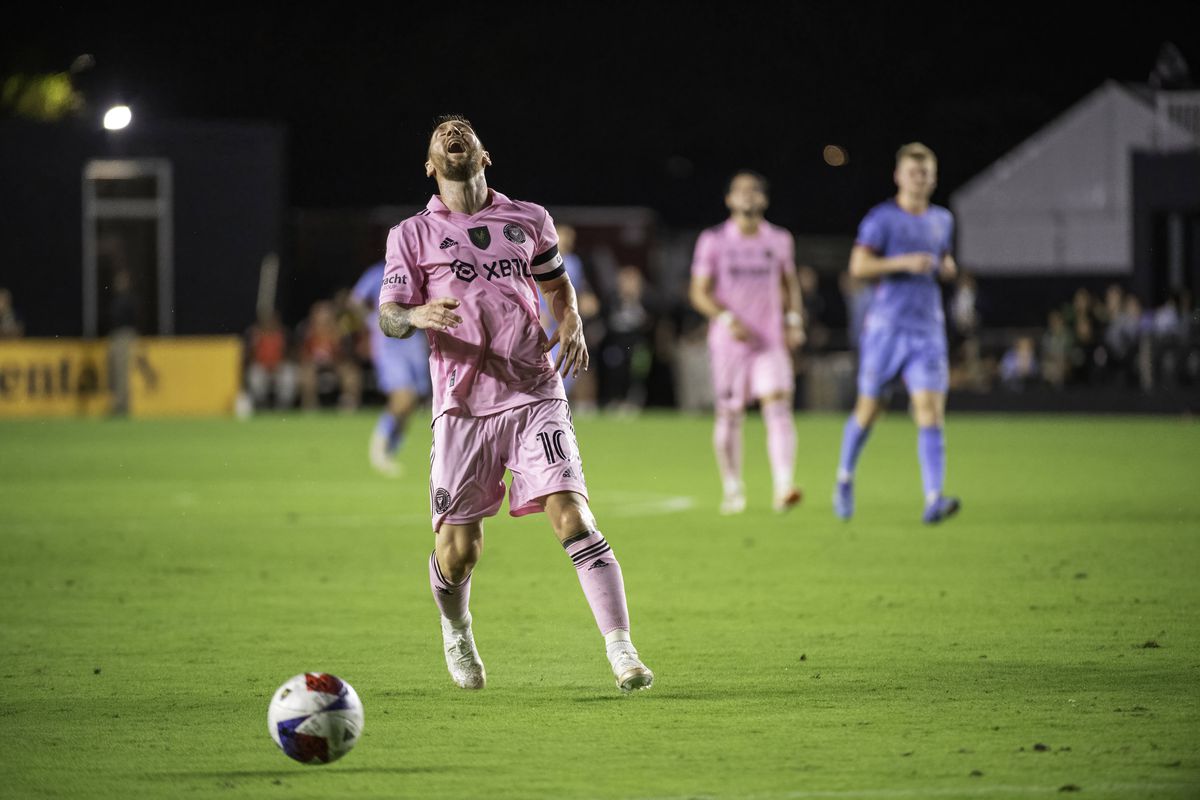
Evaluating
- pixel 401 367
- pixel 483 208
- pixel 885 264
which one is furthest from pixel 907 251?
pixel 483 208

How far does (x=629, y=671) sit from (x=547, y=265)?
153cm

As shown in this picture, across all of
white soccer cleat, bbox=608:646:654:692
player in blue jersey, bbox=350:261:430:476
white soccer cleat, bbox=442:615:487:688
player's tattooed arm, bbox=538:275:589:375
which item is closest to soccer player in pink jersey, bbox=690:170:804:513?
player in blue jersey, bbox=350:261:430:476

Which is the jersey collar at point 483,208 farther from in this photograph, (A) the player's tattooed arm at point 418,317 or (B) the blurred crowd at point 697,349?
(B) the blurred crowd at point 697,349

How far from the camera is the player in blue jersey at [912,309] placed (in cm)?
1377

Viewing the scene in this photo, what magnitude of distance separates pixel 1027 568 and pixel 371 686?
5062mm

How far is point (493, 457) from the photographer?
7.46 metres

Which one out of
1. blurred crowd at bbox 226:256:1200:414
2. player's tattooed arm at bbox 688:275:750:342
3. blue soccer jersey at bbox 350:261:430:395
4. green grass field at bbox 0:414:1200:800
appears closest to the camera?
green grass field at bbox 0:414:1200:800

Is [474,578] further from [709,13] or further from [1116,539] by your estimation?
[709,13]

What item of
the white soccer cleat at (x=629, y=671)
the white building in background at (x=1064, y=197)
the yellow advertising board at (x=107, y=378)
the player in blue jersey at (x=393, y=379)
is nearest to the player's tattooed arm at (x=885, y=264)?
the player in blue jersey at (x=393, y=379)

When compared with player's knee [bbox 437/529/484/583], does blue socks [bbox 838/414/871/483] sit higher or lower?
higher

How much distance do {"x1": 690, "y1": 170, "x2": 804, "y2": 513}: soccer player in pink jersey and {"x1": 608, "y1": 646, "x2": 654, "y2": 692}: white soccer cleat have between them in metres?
7.49

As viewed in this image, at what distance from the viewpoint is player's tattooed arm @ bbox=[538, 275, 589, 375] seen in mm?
7434

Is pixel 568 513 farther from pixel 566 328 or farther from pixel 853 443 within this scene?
pixel 853 443

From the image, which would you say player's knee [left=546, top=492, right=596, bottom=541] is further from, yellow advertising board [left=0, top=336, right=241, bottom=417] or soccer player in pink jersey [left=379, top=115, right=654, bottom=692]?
yellow advertising board [left=0, top=336, right=241, bottom=417]
